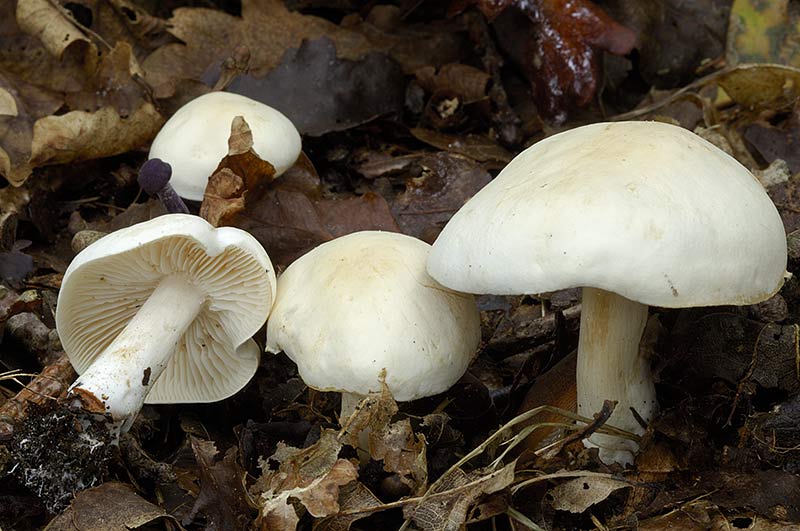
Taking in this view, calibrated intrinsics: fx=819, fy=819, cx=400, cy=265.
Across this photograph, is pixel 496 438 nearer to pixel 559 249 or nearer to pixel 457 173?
pixel 559 249

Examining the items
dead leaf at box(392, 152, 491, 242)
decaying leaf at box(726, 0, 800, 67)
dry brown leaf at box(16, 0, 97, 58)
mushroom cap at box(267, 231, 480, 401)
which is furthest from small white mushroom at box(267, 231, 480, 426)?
decaying leaf at box(726, 0, 800, 67)

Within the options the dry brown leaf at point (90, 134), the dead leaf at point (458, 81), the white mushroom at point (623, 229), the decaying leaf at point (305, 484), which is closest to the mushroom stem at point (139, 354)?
the decaying leaf at point (305, 484)

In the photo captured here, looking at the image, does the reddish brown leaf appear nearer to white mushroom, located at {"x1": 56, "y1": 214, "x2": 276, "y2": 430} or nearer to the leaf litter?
the leaf litter

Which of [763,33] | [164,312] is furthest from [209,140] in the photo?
[763,33]

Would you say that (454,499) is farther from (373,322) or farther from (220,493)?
(220,493)

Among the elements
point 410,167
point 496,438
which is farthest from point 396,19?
point 496,438

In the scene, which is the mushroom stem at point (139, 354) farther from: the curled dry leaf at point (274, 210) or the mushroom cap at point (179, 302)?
the curled dry leaf at point (274, 210)
